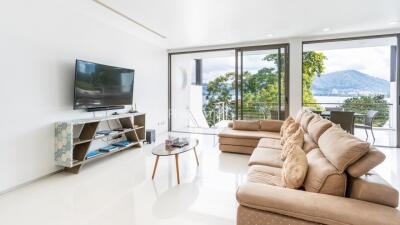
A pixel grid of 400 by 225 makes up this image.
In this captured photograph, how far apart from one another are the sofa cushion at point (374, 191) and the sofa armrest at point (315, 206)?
6cm

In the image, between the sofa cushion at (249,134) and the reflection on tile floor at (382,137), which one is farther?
the reflection on tile floor at (382,137)

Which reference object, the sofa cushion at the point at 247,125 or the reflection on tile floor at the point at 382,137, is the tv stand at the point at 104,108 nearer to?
the sofa cushion at the point at 247,125

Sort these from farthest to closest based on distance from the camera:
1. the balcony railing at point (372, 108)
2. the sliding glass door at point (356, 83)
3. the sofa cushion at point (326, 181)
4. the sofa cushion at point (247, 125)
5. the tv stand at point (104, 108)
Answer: the balcony railing at point (372, 108), the sliding glass door at point (356, 83), the sofa cushion at point (247, 125), the tv stand at point (104, 108), the sofa cushion at point (326, 181)

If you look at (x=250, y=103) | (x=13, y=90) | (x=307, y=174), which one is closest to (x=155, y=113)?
(x=250, y=103)

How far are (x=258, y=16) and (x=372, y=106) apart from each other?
210 inches

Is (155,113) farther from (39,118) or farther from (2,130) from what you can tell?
(2,130)

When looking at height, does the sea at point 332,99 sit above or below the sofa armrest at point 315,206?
above

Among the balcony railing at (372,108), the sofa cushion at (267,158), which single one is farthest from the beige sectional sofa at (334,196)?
the balcony railing at (372,108)

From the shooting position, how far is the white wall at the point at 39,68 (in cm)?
258

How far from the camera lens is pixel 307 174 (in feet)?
5.50

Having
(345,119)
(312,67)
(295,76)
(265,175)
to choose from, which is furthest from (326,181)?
(312,67)

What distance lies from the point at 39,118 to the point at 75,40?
1.37 m

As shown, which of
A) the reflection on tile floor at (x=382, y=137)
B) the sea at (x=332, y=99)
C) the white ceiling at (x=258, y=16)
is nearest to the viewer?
the white ceiling at (x=258, y=16)

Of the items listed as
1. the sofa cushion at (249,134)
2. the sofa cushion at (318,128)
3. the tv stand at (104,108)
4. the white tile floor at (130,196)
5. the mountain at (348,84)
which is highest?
the mountain at (348,84)
